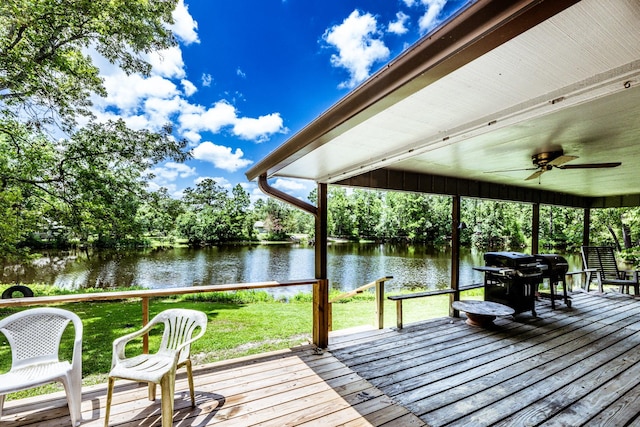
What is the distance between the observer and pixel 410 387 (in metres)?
2.58

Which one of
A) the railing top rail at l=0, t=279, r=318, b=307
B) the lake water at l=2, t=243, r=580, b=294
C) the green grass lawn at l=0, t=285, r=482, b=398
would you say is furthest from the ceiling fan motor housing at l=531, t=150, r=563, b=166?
the lake water at l=2, t=243, r=580, b=294

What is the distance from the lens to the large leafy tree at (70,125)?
5.91m

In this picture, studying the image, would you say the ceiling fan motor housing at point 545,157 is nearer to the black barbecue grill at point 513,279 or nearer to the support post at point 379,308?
the black barbecue grill at point 513,279

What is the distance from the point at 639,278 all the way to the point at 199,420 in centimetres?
874

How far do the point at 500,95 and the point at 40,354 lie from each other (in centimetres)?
380

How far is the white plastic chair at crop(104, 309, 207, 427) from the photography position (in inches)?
76.4

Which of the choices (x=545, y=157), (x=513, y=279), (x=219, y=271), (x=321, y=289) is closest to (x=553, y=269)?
(x=513, y=279)

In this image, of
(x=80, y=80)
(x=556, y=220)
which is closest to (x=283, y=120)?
(x=80, y=80)

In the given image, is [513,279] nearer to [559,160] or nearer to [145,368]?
[559,160]

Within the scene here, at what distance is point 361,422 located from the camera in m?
2.11

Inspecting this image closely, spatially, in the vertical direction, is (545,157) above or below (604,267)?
above

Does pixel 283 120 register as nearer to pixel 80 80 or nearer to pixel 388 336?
pixel 80 80

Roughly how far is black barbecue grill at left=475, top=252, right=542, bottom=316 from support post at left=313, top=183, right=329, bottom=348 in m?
2.89

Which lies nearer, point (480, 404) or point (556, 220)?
point (480, 404)
